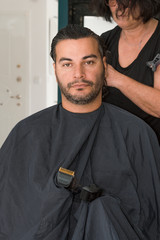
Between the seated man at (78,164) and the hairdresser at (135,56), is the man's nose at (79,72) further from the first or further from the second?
the hairdresser at (135,56)

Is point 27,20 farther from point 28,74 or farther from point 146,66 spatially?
point 146,66

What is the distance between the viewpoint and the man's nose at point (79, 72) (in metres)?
1.34

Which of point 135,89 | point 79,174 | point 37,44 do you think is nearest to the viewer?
point 79,174

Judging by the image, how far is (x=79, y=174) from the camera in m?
1.28

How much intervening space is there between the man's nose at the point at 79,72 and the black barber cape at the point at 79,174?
0.18 m

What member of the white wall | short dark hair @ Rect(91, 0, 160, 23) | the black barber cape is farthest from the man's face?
the white wall

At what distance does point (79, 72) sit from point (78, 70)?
0.03 feet

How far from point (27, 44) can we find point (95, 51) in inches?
160

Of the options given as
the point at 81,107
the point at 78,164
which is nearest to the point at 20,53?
the point at 81,107

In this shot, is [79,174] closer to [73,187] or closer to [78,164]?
[78,164]

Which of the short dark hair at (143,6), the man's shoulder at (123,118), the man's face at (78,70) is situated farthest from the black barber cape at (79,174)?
the short dark hair at (143,6)

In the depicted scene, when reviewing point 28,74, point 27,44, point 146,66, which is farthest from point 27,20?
point 146,66

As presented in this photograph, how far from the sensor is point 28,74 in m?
5.32

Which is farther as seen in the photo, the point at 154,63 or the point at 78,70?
the point at 154,63
